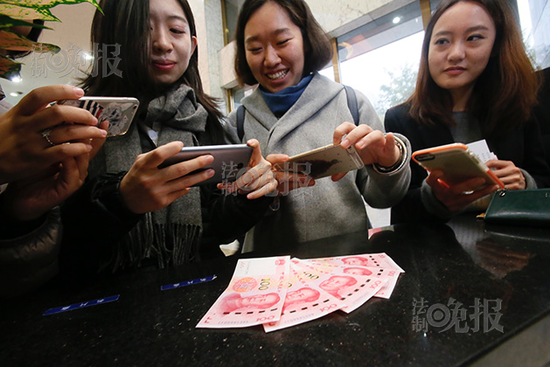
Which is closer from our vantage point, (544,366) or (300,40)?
(544,366)

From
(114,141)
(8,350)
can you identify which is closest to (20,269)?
(8,350)

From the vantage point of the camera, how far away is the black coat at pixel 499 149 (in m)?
1.17

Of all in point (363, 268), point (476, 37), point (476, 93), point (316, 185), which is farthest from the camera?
point (476, 93)

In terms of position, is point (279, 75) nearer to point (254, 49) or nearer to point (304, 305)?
point (254, 49)

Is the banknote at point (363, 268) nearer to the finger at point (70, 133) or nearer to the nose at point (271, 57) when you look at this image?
the finger at point (70, 133)

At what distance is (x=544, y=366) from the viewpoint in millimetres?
354

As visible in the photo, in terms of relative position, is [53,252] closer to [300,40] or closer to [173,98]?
[173,98]

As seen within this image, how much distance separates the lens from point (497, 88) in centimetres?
125

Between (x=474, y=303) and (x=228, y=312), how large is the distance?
399 mm

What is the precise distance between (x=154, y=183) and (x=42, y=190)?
25cm

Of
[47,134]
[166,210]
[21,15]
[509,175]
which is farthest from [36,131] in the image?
[509,175]

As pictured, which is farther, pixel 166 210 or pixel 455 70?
pixel 455 70

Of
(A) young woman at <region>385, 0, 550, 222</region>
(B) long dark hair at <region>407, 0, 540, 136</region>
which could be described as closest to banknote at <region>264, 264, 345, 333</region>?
(A) young woman at <region>385, 0, 550, 222</region>

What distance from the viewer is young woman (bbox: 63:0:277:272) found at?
719mm
